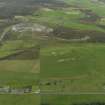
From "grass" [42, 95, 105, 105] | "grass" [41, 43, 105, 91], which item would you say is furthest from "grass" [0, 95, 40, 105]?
"grass" [41, 43, 105, 91]

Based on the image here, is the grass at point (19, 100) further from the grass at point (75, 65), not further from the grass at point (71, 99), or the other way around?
the grass at point (75, 65)

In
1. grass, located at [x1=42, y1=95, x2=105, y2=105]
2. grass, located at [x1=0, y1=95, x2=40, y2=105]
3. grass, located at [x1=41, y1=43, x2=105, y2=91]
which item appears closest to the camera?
grass, located at [x1=0, y1=95, x2=40, y2=105]

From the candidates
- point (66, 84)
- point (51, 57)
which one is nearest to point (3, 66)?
point (51, 57)

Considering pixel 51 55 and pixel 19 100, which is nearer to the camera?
pixel 19 100

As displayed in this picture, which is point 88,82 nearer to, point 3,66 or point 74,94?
point 74,94

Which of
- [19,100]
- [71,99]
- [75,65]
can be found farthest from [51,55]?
[19,100]

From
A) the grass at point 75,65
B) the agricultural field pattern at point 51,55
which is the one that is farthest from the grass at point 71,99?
the grass at point 75,65

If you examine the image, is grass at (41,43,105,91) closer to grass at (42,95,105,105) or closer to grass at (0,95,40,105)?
grass at (42,95,105,105)

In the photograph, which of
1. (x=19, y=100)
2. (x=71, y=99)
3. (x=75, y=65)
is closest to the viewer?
(x=19, y=100)

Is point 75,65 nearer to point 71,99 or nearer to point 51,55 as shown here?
point 51,55
